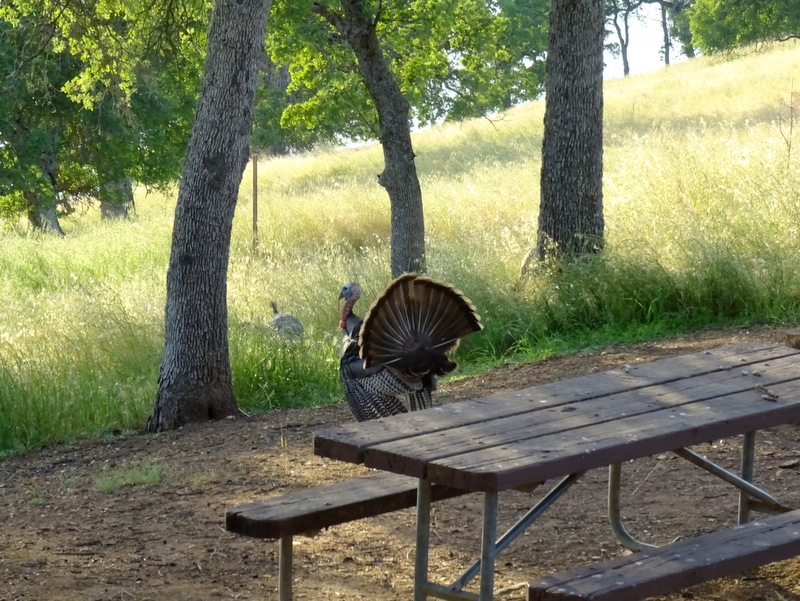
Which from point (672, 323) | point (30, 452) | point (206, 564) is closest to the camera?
point (206, 564)

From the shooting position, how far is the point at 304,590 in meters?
4.03

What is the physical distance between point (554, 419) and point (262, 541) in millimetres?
2104

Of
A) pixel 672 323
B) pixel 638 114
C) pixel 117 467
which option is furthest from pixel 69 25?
pixel 638 114

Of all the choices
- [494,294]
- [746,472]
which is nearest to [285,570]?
[746,472]

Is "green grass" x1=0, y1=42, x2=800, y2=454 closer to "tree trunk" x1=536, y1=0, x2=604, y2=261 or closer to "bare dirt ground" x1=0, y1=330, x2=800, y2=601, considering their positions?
"tree trunk" x1=536, y1=0, x2=604, y2=261

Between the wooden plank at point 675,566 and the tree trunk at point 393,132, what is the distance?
8690 mm

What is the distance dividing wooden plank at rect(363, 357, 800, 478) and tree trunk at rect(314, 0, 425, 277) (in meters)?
8.14

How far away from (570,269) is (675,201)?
2160 millimetres

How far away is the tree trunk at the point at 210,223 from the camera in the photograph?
22.7 feet

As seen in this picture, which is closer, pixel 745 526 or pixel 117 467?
pixel 745 526

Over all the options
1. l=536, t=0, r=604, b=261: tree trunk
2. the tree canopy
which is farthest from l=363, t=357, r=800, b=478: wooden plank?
the tree canopy

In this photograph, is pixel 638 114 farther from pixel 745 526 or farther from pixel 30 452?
pixel 745 526

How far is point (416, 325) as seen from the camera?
16.7ft

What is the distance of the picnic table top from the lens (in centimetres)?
269
